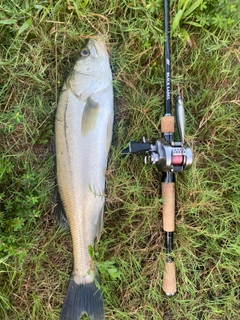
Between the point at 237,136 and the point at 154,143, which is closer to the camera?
the point at 154,143

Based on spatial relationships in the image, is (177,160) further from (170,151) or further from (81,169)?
(81,169)

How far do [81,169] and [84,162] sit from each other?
0.16ft

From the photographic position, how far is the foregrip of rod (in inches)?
84.8

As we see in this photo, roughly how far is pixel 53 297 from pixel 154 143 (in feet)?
4.37

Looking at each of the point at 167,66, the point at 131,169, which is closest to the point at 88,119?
the point at 131,169

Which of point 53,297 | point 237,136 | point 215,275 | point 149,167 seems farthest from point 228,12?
point 53,297

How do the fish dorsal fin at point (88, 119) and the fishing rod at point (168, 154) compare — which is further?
A: the fish dorsal fin at point (88, 119)

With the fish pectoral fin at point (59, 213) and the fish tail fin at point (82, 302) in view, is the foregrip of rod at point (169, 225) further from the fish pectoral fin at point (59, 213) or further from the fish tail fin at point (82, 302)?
the fish pectoral fin at point (59, 213)

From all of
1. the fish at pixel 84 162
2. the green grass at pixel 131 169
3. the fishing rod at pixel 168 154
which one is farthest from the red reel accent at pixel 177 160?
the fish at pixel 84 162

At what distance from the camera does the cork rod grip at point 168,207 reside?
2152 mm

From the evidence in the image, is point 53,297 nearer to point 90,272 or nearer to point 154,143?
point 90,272

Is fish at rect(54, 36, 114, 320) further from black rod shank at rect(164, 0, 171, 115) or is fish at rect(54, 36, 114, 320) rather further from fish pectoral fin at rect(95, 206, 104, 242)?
black rod shank at rect(164, 0, 171, 115)

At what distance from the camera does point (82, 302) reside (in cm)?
Answer: 215

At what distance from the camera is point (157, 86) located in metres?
2.35
